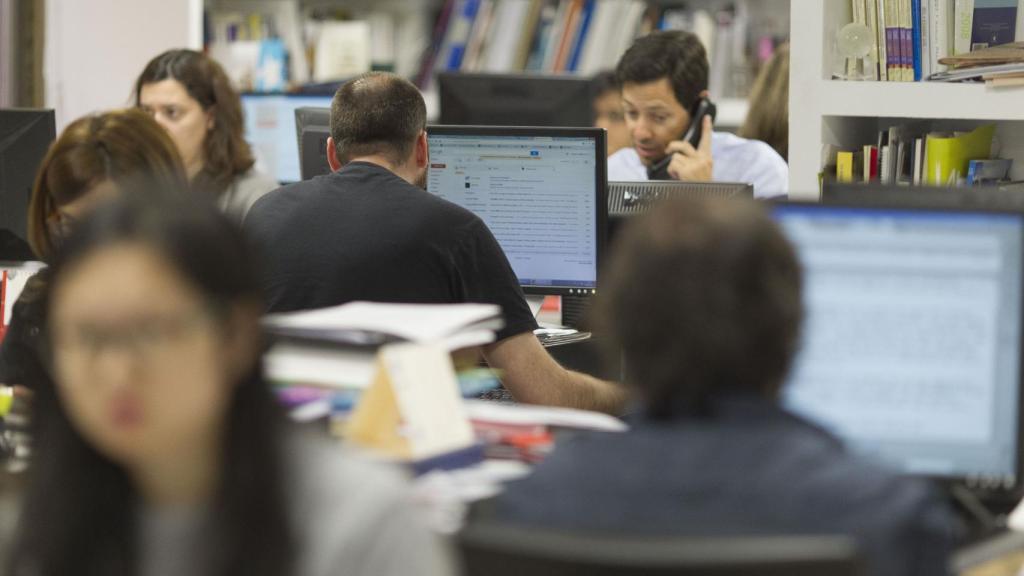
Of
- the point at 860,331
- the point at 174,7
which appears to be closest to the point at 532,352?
the point at 860,331

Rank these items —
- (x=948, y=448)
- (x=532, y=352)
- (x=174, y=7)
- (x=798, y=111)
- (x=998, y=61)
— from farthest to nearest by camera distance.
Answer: (x=174, y=7)
(x=798, y=111)
(x=998, y=61)
(x=532, y=352)
(x=948, y=448)

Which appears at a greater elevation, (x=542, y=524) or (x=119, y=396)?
(x=119, y=396)

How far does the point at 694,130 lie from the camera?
4371 millimetres

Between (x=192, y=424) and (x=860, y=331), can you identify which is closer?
(x=192, y=424)

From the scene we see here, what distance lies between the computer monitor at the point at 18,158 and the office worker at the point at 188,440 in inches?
79.4

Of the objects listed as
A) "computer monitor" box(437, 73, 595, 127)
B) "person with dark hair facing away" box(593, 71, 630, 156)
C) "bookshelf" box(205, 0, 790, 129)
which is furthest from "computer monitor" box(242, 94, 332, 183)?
"person with dark hair facing away" box(593, 71, 630, 156)

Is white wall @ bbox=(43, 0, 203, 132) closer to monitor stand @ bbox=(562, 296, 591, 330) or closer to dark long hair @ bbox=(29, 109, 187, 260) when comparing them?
monitor stand @ bbox=(562, 296, 591, 330)

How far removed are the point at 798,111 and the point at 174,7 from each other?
2.50 metres

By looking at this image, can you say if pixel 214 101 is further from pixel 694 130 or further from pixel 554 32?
pixel 554 32

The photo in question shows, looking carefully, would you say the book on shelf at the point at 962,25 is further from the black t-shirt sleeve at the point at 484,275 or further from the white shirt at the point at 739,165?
the black t-shirt sleeve at the point at 484,275

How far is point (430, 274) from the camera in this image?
2.75 meters

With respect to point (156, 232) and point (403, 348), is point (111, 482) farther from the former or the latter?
point (403, 348)

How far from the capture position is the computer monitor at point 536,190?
129 inches

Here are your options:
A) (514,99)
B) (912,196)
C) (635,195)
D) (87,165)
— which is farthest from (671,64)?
(912,196)
